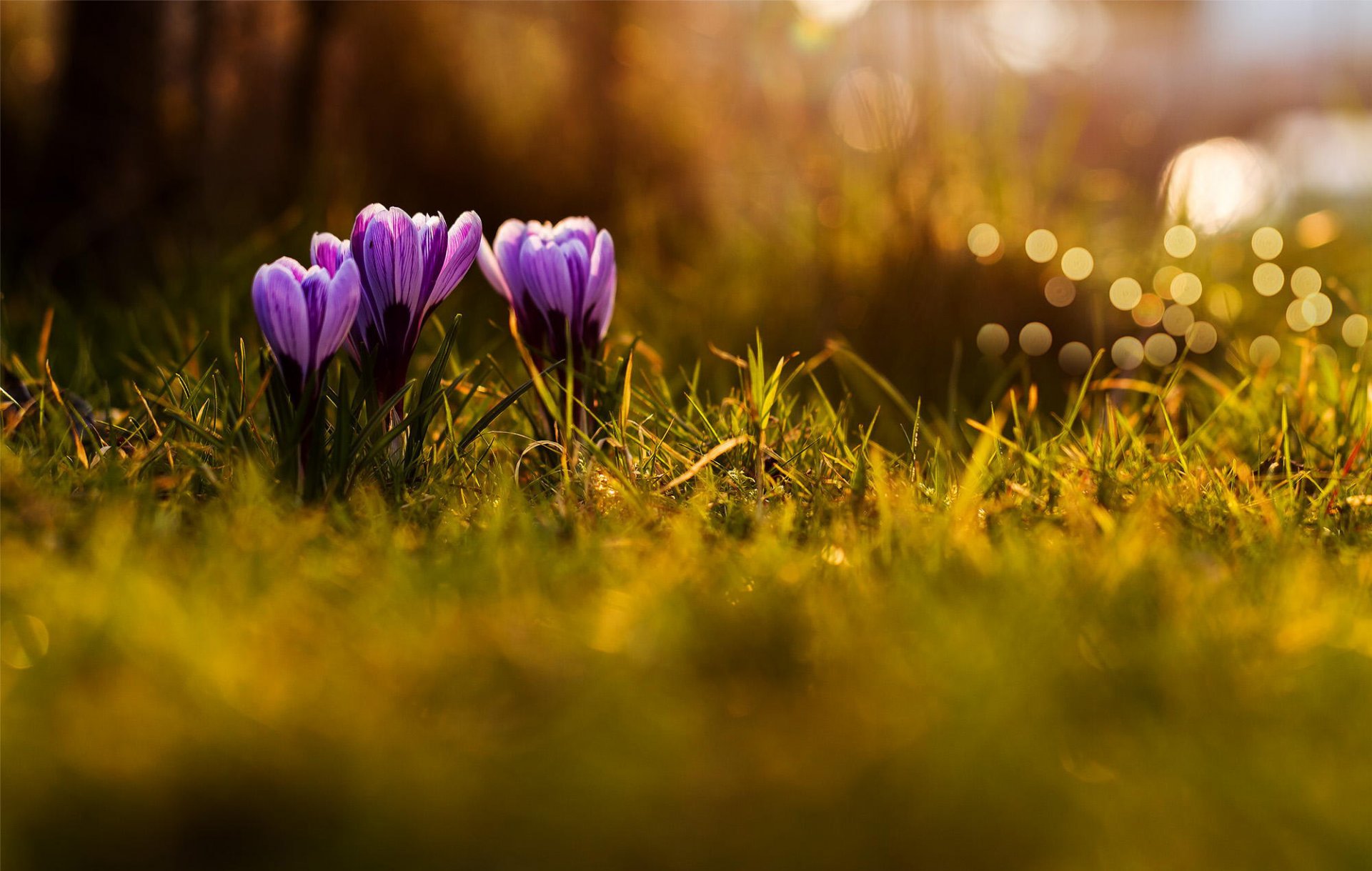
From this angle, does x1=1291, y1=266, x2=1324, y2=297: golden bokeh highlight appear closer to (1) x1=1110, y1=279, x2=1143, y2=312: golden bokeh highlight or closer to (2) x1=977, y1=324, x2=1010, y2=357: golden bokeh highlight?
(1) x1=1110, y1=279, x2=1143, y2=312: golden bokeh highlight

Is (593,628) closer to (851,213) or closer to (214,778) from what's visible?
(214,778)

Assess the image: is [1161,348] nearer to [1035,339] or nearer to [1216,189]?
[1035,339]

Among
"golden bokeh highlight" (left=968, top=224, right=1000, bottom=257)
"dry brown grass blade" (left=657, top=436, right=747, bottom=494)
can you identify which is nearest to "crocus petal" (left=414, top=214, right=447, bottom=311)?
"dry brown grass blade" (left=657, top=436, right=747, bottom=494)

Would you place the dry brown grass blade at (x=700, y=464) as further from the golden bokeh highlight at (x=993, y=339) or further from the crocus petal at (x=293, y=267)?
the golden bokeh highlight at (x=993, y=339)

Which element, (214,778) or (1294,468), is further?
(1294,468)

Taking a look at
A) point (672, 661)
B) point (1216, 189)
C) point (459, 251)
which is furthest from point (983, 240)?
point (672, 661)

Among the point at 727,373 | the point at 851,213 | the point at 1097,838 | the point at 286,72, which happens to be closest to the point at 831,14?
the point at 851,213

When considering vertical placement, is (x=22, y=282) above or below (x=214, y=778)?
below
